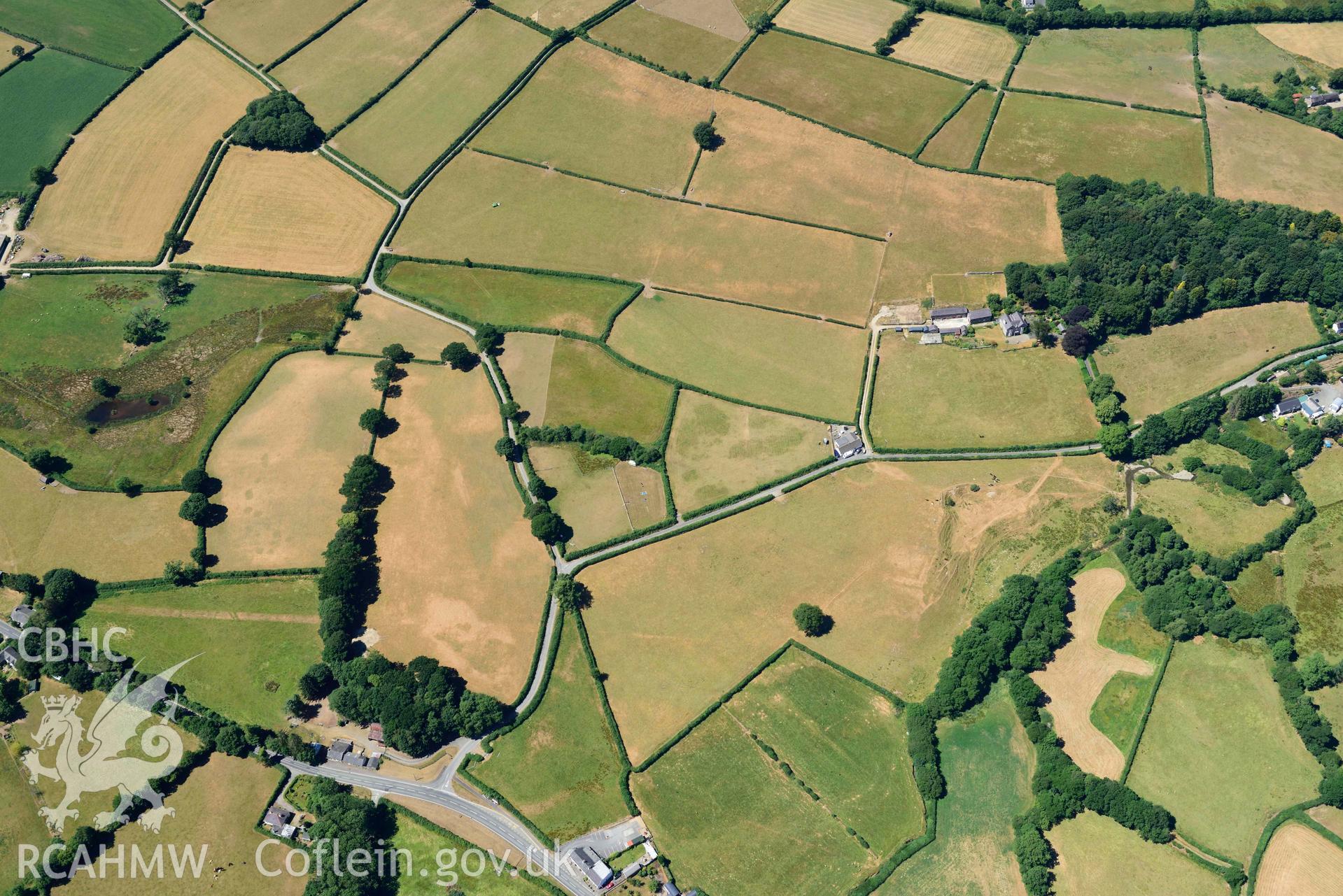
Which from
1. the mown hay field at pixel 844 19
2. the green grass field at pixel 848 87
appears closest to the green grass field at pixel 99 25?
the green grass field at pixel 848 87

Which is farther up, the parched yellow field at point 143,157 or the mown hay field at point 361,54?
the mown hay field at point 361,54

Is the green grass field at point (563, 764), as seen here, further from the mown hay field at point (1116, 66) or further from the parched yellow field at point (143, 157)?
the mown hay field at point (1116, 66)

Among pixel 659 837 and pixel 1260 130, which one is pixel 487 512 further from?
pixel 1260 130

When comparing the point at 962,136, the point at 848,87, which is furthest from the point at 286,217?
the point at 962,136

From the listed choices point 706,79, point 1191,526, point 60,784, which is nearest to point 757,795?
point 1191,526

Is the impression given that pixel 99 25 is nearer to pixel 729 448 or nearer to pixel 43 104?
pixel 43 104

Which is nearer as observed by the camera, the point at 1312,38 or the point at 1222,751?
the point at 1222,751
